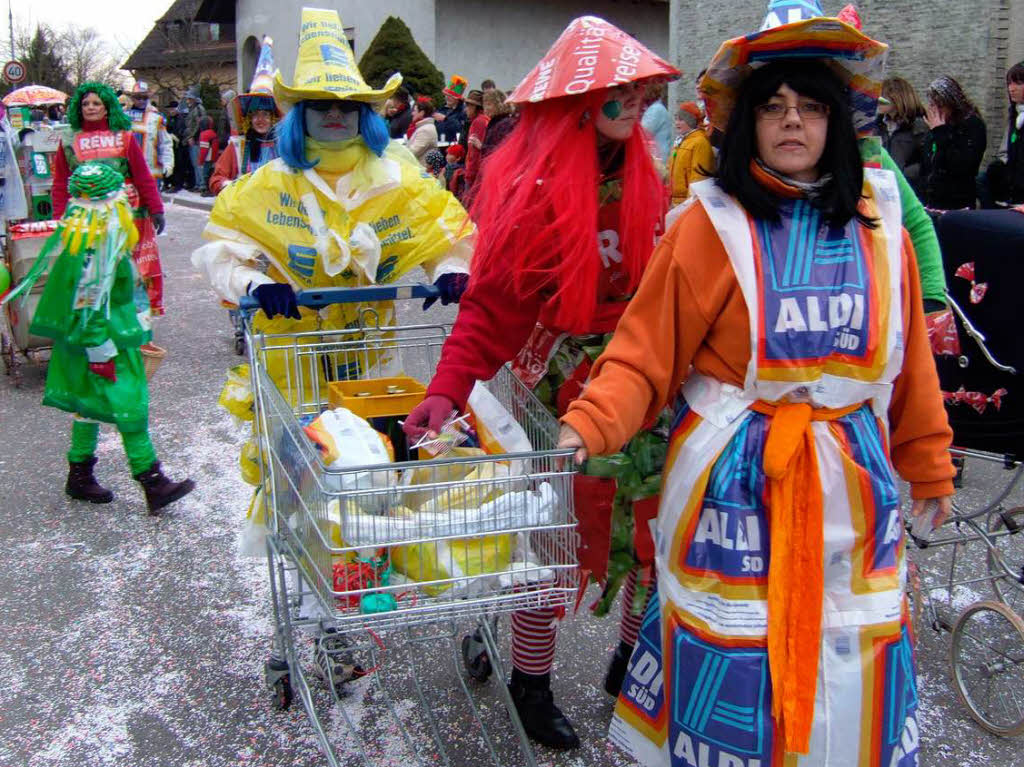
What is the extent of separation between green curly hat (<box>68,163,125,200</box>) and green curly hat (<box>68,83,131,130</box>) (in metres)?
2.76

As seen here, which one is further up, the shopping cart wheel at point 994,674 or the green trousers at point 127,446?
the green trousers at point 127,446

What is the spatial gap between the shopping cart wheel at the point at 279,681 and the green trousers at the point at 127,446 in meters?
1.99

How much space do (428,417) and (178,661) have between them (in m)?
1.76

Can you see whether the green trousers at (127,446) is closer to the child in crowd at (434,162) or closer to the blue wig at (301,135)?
the blue wig at (301,135)

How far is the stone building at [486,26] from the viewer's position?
2617 cm

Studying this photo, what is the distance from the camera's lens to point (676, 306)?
2.17 meters

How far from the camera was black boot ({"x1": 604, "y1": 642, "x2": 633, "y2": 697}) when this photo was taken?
3295mm

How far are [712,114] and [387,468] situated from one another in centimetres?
109

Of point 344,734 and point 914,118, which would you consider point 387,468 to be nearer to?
point 344,734

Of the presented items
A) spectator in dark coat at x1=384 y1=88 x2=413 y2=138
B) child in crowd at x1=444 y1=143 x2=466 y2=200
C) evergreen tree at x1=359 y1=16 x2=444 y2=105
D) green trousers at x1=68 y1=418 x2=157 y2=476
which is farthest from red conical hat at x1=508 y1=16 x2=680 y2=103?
evergreen tree at x1=359 y1=16 x2=444 y2=105

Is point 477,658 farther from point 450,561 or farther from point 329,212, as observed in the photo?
point 329,212

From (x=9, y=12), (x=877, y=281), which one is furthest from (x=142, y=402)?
(x=9, y=12)

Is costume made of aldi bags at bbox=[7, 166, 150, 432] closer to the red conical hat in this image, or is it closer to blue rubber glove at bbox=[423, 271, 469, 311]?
blue rubber glove at bbox=[423, 271, 469, 311]

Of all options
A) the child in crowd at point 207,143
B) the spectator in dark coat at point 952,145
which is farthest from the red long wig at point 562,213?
the child in crowd at point 207,143
